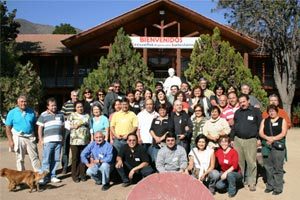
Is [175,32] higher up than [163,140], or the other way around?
[175,32]

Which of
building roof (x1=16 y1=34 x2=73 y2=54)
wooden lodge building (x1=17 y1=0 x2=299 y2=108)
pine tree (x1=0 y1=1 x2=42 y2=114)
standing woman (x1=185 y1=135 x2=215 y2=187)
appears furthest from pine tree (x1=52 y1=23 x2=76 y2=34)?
standing woman (x1=185 y1=135 x2=215 y2=187)

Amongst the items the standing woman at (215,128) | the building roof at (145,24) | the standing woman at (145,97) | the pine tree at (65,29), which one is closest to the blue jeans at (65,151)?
the standing woman at (145,97)

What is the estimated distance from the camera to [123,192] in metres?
7.77

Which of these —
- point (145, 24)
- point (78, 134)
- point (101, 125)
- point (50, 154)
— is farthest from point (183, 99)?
point (145, 24)

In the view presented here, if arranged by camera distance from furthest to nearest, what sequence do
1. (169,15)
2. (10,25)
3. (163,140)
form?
(10,25) → (169,15) → (163,140)

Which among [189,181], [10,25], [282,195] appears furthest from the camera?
[10,25]

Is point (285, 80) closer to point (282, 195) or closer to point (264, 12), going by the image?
Result: point (264, 12)

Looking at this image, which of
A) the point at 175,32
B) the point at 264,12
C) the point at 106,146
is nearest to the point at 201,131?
the point at 106,146

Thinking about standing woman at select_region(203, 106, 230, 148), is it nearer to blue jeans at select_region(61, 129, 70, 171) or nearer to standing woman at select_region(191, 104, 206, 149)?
standing woman at select_region(191, 104, 206, 149)

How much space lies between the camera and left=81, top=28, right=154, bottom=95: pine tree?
1448cm

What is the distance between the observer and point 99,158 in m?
8.05

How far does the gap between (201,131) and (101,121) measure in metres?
2.00

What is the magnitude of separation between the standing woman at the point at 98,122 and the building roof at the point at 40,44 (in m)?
17.0

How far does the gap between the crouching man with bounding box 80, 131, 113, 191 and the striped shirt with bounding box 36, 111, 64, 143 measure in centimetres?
60
